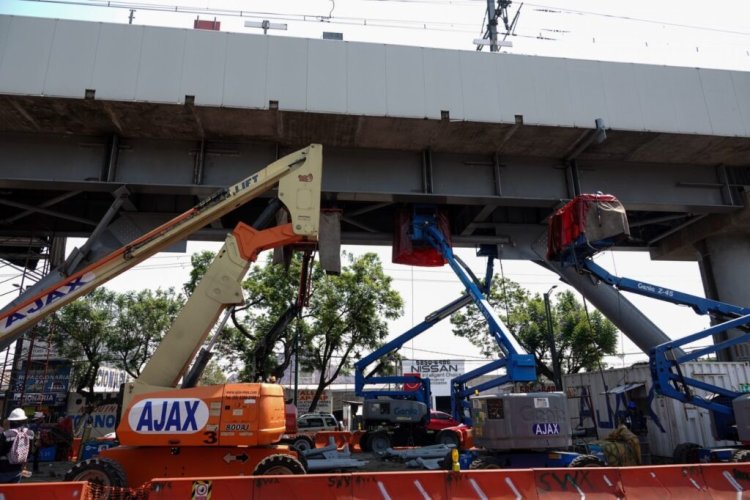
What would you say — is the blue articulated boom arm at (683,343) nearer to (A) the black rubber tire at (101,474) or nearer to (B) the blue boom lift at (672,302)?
(B) the blue boom lift at (672,302)

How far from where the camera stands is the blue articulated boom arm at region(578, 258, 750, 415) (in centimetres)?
1093

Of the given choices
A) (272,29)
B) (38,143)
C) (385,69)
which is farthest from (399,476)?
(38,143)

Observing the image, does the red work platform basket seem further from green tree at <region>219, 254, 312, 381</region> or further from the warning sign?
green tree at <region>219, 254, 312, 381</region>

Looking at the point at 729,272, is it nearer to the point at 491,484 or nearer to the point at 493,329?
the point at 493,329

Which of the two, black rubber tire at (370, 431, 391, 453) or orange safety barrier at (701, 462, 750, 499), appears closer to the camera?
orange safety barrier at (701, 462, 750, 499)

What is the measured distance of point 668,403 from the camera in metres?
13.4

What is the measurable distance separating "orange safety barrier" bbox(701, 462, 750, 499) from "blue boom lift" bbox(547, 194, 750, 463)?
4.36 meters

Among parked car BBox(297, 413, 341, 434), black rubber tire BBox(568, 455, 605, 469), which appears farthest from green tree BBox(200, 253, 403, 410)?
black rubber tire BBox(568, 455, 605, 469)

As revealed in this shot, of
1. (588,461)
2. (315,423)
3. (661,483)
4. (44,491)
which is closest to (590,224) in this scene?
(588,461)

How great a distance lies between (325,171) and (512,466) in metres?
7.57

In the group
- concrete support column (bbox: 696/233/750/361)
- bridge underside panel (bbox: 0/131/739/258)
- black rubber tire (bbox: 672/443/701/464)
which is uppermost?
bridge underside panel (bbox: 0/131/739/258)

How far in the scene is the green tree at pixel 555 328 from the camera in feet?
109

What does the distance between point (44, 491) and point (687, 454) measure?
41.2ft

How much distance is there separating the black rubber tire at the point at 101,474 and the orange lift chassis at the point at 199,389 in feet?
0.04
